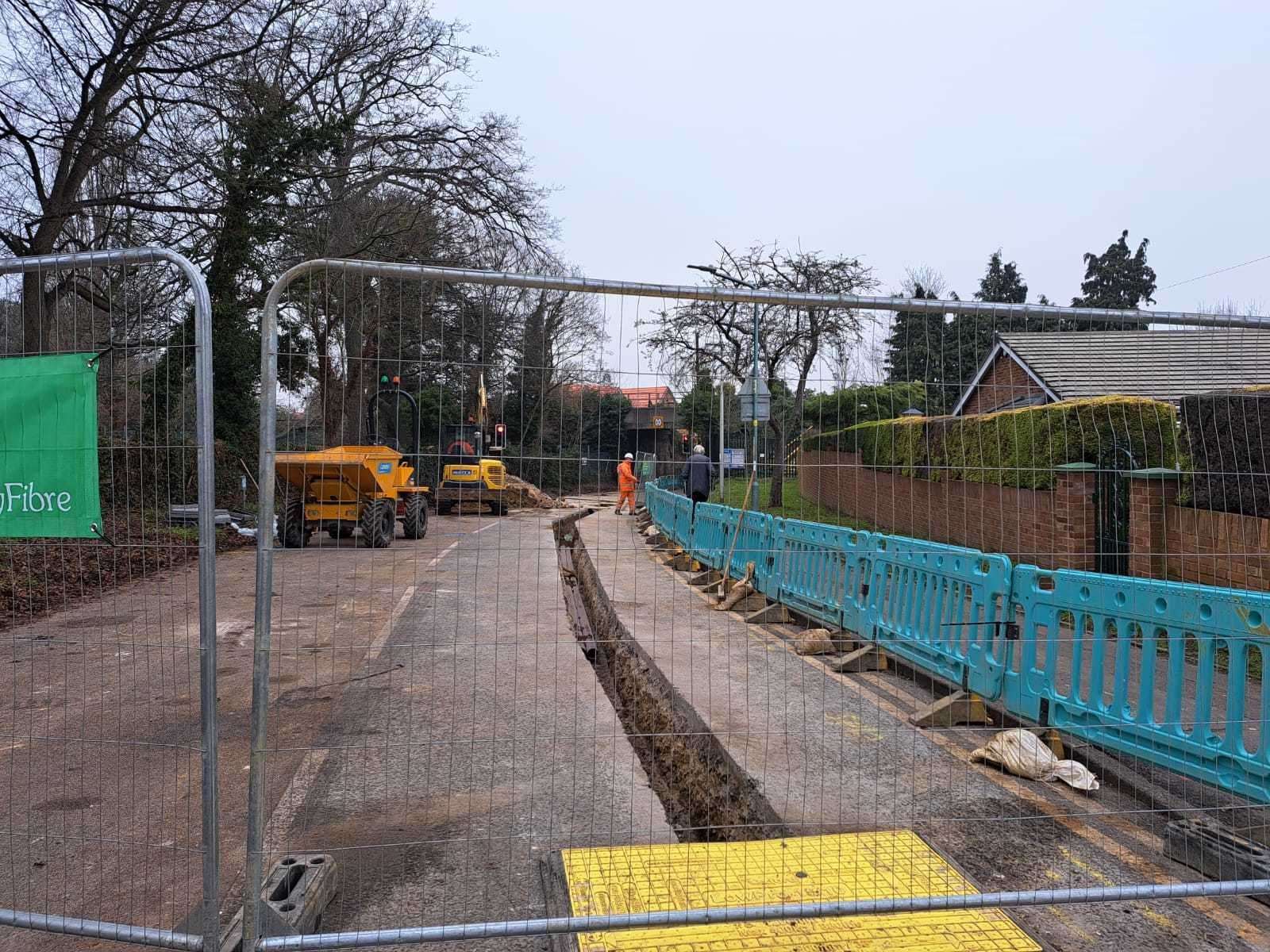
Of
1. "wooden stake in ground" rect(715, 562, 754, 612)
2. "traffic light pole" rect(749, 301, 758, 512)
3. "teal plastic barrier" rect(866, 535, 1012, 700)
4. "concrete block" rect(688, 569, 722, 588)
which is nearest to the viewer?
→ "traffic light pole" rect(749, 301, 758, 512)

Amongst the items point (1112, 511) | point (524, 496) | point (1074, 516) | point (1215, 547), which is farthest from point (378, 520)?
point (1215, 547)

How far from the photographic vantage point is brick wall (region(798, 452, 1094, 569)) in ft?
11.5

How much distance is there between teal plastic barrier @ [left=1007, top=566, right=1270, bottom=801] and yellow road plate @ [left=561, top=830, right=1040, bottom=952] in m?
1.00

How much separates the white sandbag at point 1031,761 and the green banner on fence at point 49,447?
4415 millimetres

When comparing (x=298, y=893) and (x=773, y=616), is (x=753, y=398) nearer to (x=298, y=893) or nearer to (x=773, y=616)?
(x=298, y=893)

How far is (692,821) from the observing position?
16.5 feet

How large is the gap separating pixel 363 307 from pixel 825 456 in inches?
76.3

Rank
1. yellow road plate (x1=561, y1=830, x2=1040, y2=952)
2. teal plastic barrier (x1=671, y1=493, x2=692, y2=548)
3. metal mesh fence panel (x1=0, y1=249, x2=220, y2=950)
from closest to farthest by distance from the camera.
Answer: metal mesh fence panel (x1=0, y1=249, x2=220, y2=950)
yellow road plate (x1=561, y1=830, x2=1040, y2=952)
teal plastic barrier (x1=671, y1=493, x2=692, y2=548)

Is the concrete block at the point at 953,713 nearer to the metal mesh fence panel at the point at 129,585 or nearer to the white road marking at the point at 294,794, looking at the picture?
the white road marking at the point at 294,794

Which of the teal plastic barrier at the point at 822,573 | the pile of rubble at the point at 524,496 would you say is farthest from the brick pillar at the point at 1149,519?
the pile of rubble at the point at 524,496

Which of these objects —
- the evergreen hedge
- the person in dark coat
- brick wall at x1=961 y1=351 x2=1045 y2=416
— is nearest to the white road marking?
the person in dark coat

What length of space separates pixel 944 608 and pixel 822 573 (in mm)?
2017

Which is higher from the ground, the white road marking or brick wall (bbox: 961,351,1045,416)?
brick wall (bbox: 961,351,1045,416)

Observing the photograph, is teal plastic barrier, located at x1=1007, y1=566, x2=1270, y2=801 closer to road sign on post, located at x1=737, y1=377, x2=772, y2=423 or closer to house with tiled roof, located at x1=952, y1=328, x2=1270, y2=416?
house with tiled roof, located at x1=952, y1=328, x2=1270, y2=416
